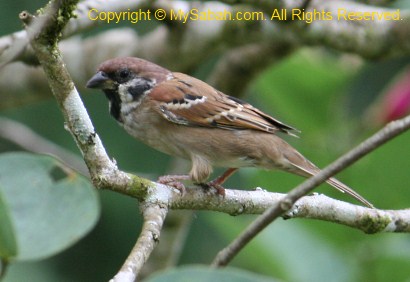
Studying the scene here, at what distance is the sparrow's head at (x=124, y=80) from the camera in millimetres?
3869

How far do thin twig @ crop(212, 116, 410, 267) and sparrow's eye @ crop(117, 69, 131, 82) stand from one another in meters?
1.86

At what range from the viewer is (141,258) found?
238cm

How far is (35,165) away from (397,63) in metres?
5.44

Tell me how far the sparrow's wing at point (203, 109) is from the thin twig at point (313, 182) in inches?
67.9

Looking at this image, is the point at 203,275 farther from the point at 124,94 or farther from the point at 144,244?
the point at 124,94

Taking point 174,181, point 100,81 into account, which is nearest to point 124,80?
point 100,81

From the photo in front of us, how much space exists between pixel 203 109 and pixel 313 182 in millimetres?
1877

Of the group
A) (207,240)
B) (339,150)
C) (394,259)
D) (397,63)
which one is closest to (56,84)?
(394,259)

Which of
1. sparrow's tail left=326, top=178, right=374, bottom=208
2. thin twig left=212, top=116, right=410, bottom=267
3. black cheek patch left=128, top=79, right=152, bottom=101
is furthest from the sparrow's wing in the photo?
thin twig left=212, top=116, right=410, bottom=267

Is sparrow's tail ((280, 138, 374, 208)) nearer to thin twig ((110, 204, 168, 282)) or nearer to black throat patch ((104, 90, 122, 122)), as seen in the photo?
black throat patch ((104, 90, 122, 122))

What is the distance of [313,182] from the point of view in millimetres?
2148

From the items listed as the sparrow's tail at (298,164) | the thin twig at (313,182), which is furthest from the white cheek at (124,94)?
the thin twig at (313,182)

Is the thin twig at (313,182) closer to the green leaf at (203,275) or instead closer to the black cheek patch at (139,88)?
the green leaf at (203,275)

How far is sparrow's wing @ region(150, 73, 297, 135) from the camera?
3.92 meters
